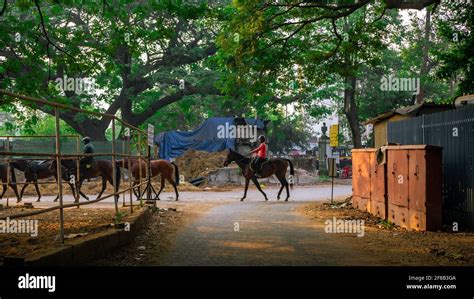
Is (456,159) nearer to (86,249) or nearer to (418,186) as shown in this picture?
(418,186)

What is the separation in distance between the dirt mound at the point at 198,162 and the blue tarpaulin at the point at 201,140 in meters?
0.63

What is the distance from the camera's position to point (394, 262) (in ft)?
23.9

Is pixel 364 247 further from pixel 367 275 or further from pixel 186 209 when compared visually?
pixel 186 209

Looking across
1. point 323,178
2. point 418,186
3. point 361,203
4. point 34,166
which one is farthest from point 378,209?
Result: point 323,178

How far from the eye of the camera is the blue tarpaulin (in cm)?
3328

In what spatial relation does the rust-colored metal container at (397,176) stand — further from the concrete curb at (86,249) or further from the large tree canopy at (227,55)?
the concrete curb at (86,249)

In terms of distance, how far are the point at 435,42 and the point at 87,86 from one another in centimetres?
2237

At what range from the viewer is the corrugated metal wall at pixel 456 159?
10.6 meters

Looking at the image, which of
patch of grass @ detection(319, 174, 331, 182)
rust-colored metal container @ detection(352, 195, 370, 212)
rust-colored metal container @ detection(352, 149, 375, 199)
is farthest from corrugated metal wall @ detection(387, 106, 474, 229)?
patch of grass @ detection(319, 174, 331, 182)

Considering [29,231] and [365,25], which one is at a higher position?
[365,25]

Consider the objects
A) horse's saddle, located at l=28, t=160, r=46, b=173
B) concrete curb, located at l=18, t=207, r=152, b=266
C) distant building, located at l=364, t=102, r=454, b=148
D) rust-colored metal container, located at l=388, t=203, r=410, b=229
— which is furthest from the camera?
horse's saddle, located at l=28, t=160, r=46, b=173

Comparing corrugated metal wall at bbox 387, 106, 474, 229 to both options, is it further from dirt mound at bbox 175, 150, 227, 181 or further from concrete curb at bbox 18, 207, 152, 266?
dirt mound at bbox 175, 150, 227, 181

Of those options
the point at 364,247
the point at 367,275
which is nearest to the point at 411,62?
the point at 364,247

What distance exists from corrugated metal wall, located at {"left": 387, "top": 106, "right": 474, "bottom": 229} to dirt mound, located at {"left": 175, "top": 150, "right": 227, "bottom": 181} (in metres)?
20.0
